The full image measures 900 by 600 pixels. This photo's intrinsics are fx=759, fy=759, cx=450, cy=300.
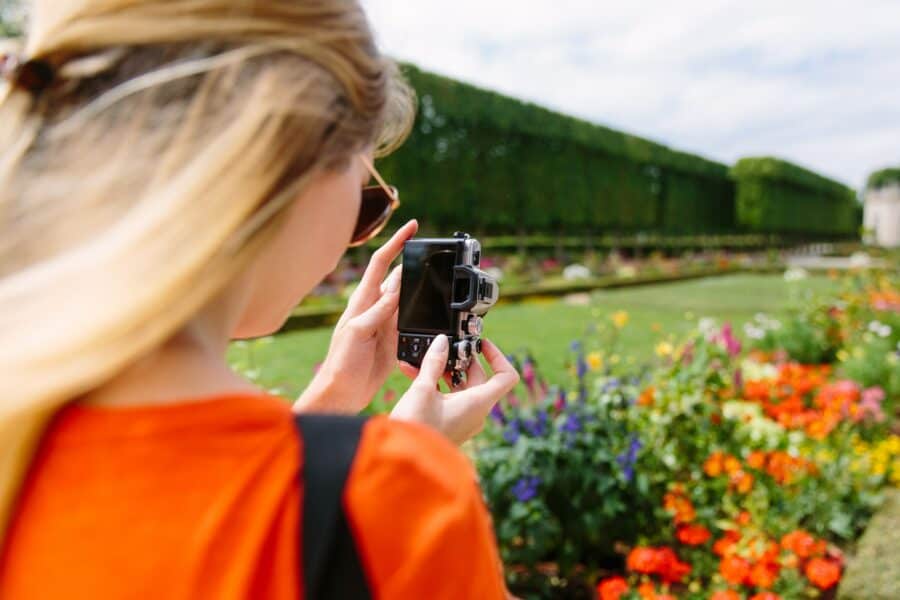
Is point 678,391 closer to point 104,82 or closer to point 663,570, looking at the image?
point 663,570

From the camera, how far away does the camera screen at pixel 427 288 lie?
114 cm

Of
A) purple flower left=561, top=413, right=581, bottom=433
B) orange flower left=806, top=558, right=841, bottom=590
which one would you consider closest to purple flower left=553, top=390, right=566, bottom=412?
purple flower left=561, top=413, right=581, bottom=433

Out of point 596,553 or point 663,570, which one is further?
point 596,553

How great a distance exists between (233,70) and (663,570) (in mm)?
2707

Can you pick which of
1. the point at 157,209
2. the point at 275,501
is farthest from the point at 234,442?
the point at 157,209

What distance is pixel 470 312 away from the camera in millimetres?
1142

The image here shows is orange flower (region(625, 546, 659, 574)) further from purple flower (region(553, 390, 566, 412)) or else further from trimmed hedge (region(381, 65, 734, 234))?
trimmed hedge (region(381, 65, 734, 234))

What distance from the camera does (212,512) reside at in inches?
25.3

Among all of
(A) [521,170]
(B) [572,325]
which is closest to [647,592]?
(B) [572,325]

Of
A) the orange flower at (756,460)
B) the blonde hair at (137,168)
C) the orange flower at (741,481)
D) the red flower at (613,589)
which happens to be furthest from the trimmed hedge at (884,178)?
the blonde hair at (137,168)

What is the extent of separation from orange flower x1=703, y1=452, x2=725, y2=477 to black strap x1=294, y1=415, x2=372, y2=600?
10.4 feet

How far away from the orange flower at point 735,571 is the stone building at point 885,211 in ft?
219

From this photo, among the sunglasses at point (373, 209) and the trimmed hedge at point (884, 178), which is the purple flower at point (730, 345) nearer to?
the sunglasses at point (373, 209)

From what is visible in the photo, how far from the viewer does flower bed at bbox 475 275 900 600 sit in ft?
9.87
